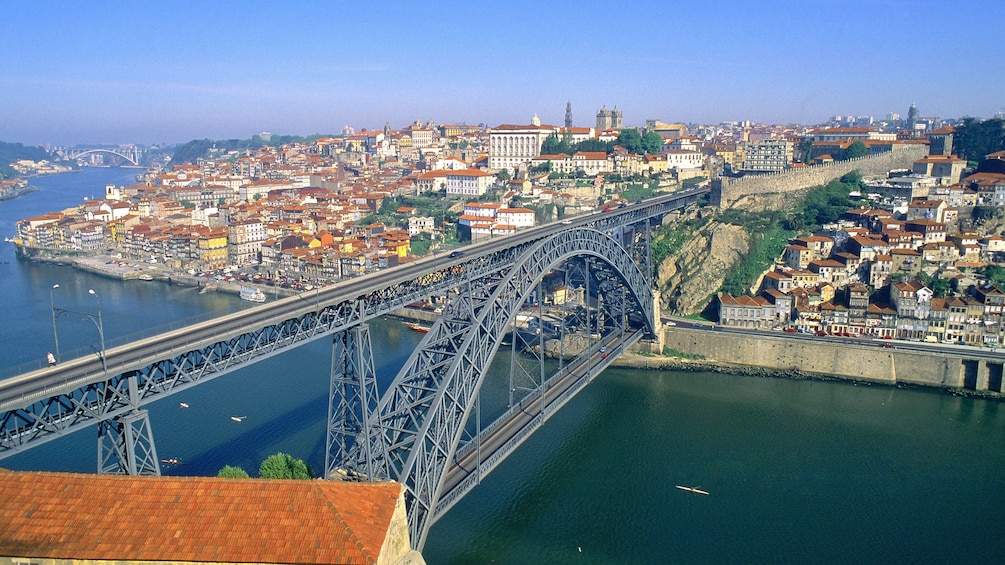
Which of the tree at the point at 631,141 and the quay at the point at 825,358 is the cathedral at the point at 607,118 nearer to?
the tree at the point at 631,141

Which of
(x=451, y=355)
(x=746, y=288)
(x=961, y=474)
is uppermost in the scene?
(x=451, y=355)

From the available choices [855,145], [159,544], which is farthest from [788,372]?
[855,145]

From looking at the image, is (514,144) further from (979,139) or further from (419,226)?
(979,139)

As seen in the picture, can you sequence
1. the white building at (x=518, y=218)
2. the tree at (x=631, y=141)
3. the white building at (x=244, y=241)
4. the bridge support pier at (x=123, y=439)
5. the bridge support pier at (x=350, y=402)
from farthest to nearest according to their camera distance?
the tree at (x=631, y=141) → the white building at (x=244, y=241) → the white building at (x=518, y=218) → the bridge support pier at (x=350, y=402) → the bridge support pier at (x=123, y=439)

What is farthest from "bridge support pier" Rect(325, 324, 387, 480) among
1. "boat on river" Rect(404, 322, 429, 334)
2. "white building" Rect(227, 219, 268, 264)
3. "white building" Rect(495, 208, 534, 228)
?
"white building" Rect(227, 219, 268, 264)

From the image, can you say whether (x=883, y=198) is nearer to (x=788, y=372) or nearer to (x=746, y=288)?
(x=746, y=288)

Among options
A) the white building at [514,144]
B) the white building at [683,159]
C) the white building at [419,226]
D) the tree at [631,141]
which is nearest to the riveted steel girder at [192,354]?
the white building at [419,226]
